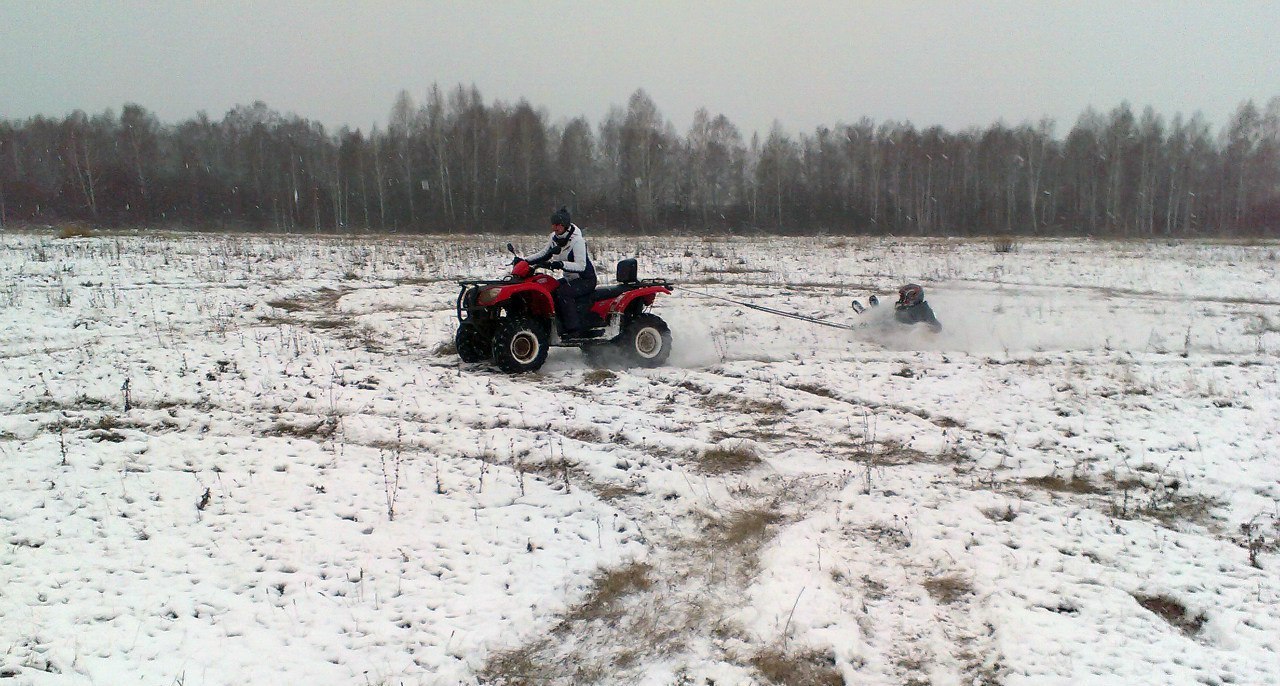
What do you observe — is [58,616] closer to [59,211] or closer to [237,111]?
[59,211]

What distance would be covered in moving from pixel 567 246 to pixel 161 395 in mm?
5164

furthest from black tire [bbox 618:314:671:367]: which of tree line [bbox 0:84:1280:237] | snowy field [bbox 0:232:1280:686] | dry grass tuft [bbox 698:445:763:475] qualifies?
tree line [bbox 0:84:1280:237]

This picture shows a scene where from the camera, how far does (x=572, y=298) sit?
420 inches

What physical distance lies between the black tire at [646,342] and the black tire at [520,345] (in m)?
1.35

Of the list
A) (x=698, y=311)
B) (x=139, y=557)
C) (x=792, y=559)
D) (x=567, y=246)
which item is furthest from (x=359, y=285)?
(x=792, y=559)

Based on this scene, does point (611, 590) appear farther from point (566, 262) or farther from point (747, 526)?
point (566, 262)

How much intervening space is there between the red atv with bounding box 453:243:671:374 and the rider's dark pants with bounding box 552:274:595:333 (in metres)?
0.09

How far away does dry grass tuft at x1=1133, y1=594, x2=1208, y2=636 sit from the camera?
4508 millimetres

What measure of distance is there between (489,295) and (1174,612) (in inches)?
312

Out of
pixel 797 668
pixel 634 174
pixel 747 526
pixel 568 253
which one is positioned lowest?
pixel 797 668

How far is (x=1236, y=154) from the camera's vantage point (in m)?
63.8

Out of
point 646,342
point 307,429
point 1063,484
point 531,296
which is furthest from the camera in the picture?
point 646,342

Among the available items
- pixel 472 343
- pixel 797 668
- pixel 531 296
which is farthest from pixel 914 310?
pixel 797 668

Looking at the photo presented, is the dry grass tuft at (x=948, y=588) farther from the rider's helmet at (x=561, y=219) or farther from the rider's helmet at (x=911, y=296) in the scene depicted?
the rider's helmet at (x=911, y=296)
